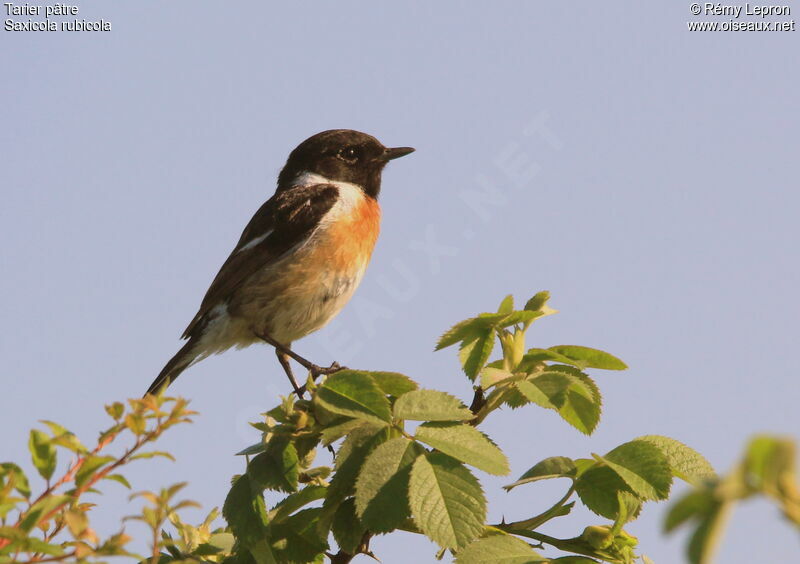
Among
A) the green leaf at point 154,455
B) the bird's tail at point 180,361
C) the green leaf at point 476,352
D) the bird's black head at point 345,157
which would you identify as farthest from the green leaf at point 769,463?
the bird's black head at point 345,157

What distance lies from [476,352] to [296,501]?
700mm

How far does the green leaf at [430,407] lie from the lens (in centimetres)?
240

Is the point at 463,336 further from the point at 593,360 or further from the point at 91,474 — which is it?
the point at 91,474

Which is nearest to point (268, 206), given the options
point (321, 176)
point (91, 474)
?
point (321, 176)

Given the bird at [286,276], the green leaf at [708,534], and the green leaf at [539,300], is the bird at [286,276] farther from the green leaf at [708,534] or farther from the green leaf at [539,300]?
the green leaf at [708,534]

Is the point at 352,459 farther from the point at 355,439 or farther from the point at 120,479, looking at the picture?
the point at 120,479

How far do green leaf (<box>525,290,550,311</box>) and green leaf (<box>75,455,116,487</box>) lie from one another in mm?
1532

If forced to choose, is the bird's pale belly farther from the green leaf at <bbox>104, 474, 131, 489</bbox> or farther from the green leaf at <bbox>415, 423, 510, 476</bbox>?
the green leaf at <bbox>104, 474, 131, 489</bbox>

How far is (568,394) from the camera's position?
8.98 ft

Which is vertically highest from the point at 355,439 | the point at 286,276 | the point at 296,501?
the point at 286,276

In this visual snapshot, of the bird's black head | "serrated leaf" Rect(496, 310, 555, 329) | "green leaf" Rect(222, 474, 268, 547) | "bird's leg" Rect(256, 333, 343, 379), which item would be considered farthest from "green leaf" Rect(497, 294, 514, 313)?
the bird's black head

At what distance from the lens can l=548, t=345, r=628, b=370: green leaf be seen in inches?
109

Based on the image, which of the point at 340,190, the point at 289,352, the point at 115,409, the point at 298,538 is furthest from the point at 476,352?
the point at 340,190

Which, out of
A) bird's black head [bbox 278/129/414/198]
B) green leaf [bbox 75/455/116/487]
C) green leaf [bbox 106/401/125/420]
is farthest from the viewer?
bird's black head [bbox 278/129/414/198]
